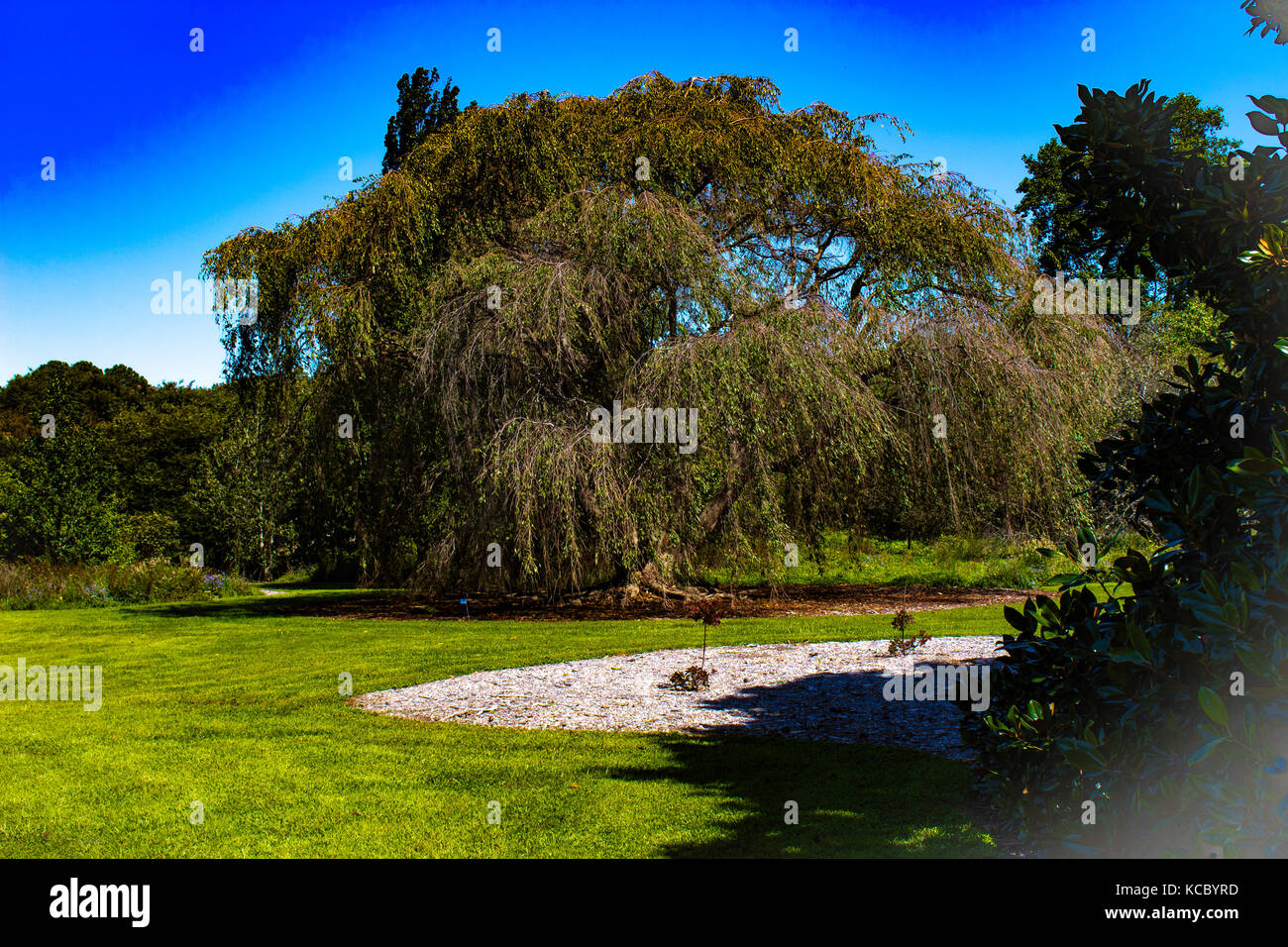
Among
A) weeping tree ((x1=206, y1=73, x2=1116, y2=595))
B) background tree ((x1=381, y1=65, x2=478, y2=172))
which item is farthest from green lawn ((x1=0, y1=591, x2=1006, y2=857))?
background tree ((x1=381, y1=65, x2=478, y2=172))

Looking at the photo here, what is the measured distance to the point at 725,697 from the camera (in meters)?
7.08

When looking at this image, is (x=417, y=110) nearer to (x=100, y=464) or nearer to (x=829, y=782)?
(x=100, y=464)

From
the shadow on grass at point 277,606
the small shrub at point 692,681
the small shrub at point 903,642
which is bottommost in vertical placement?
the shadow on grass at point 277,606

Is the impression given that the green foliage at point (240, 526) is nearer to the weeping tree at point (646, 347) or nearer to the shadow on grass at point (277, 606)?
the shadow on grass at point (277, 606)

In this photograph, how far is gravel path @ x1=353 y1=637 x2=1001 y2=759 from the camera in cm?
617

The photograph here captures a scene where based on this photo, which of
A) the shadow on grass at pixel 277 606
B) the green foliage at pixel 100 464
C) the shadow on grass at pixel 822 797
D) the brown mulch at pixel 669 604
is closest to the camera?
the shadow on grass at pixel 822 797

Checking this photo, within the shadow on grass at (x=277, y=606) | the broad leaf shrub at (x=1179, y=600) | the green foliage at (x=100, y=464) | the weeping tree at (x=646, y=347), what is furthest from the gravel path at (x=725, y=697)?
the green foliage at (x=100, y=464)

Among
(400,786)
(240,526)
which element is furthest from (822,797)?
(240,526)

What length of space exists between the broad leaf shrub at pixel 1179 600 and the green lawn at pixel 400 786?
1.02 meters

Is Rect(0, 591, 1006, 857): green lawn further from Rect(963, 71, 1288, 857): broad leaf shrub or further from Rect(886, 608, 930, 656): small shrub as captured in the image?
Rect(886, 608, 930, 656): small shrub

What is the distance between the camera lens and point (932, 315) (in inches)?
499

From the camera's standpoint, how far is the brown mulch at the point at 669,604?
41.1ft
